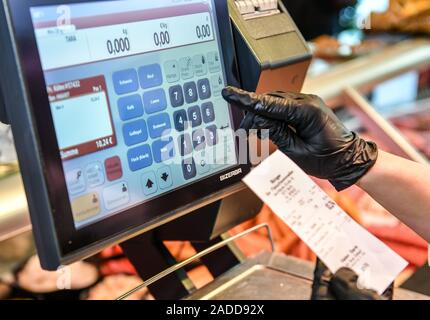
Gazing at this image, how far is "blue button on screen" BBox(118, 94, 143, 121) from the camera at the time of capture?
66 cm

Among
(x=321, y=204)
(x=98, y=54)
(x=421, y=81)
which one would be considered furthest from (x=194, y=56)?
(x=421, y=81)

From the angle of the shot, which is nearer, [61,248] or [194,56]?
[61,248]

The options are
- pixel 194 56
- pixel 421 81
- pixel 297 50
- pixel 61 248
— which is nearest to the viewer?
pixel 61 248

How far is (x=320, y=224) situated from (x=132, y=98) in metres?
0.26

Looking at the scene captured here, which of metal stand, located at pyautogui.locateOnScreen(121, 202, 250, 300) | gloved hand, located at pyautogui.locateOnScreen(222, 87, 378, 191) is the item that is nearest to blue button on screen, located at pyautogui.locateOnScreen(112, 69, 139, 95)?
gloved hand, located at pyautogui.locateOnScreen(222, 87, 378, 191)

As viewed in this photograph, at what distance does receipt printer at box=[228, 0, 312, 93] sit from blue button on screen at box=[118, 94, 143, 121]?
196 mm

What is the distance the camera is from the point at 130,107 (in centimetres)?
66

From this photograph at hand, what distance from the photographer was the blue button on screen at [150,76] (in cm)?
68

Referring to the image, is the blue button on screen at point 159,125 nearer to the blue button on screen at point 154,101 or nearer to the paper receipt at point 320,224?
the blue button on screen at point 154,101

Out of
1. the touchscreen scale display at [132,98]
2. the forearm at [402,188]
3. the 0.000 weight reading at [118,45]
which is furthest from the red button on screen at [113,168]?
the forearm at [402,188]

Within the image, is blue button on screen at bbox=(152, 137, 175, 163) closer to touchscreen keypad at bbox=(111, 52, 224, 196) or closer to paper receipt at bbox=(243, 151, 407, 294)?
touchscreen keypad at bbox=(111, 52, 224, 196)

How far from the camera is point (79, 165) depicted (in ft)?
2.03

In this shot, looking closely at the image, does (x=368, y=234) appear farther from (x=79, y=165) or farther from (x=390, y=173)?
(x=79, y=165)
